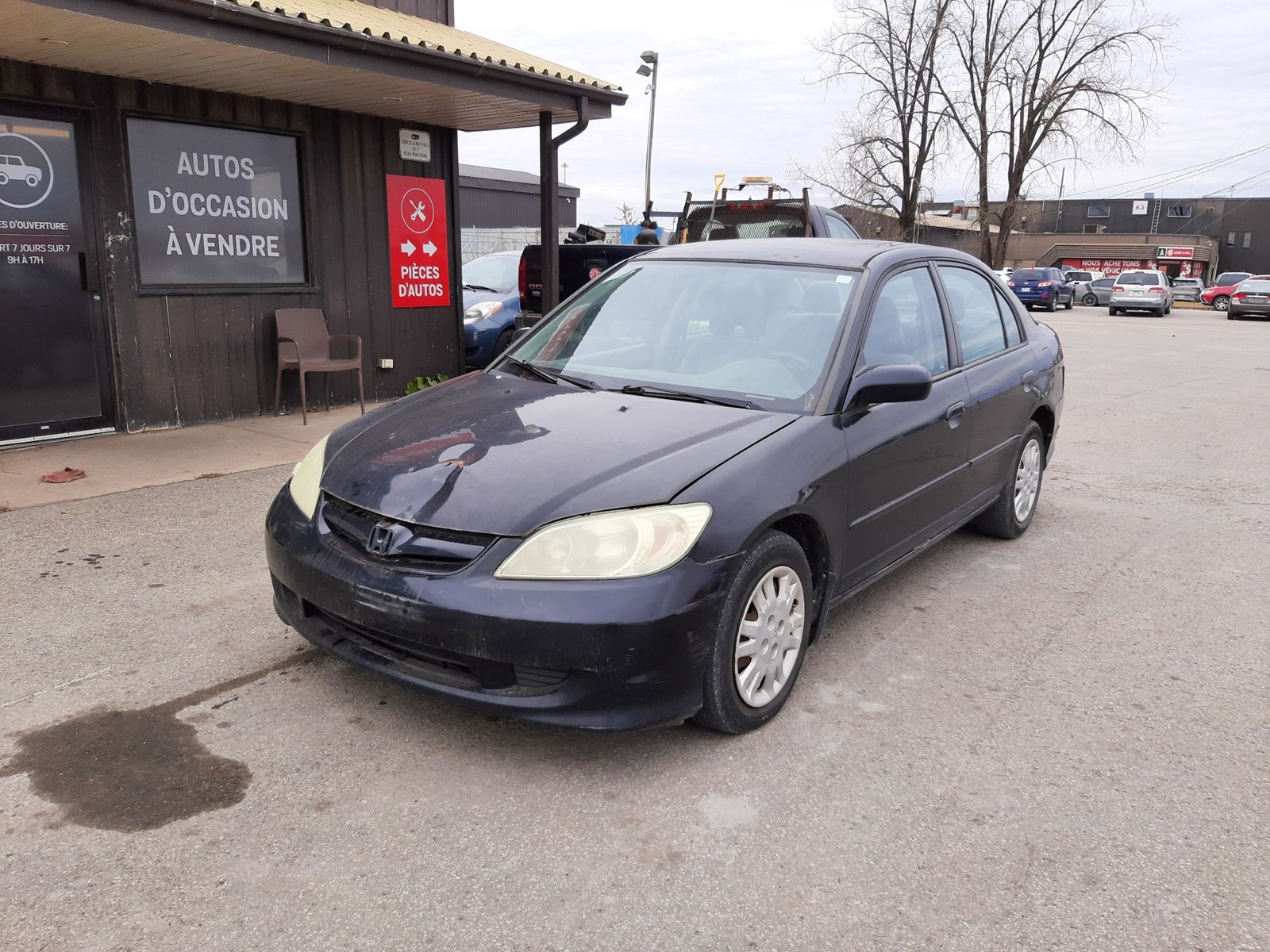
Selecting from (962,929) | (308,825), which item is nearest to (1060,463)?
(962,929)

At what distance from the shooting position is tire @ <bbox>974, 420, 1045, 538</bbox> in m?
5.34

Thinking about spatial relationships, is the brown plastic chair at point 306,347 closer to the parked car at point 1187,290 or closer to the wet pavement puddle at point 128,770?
the wet pavement puddle at point 128,770

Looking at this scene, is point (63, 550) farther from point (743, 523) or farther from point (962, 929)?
point (962, 929)

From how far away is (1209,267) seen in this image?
71.2m

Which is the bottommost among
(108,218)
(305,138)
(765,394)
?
(765,394)

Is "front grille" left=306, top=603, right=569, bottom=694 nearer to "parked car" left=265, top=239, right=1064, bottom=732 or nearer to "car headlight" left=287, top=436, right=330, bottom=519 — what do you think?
"parked car" left=265, top=239, right=1064, bottom=732

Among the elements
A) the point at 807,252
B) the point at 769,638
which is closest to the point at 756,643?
the point at 769,638

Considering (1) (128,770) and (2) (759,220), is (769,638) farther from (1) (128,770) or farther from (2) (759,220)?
(2) (759,220)

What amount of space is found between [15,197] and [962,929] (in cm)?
732

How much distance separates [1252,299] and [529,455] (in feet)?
109

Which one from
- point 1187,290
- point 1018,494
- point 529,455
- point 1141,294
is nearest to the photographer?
point 529,455

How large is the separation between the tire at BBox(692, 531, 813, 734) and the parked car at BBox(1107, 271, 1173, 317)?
33.7 meters

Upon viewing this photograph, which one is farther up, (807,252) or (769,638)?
(807,252)

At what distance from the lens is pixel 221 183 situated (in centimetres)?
787
